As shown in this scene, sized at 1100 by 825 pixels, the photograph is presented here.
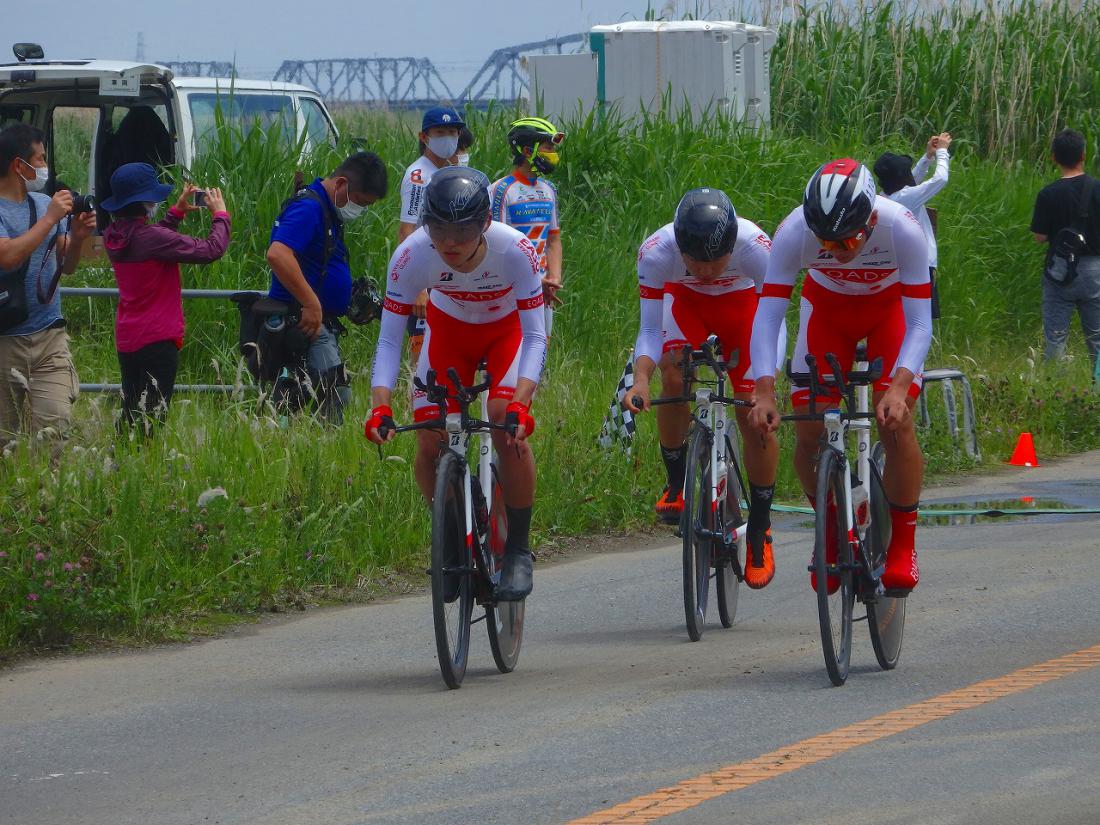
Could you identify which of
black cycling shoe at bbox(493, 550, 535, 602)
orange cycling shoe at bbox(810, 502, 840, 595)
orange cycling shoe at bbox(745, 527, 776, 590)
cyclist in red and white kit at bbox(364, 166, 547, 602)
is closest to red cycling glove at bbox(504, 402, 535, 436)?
cyclist in red and white kit at bbox(364, 166, 547, 602)

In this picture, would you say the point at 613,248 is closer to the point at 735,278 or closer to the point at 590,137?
the point at 590,137

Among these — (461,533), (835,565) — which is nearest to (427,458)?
(461,533)

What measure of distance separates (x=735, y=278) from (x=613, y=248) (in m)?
7.46

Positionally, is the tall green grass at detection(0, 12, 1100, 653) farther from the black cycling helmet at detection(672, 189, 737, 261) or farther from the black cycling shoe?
the black cycling helmet at detection(672, 189, 737, 261)

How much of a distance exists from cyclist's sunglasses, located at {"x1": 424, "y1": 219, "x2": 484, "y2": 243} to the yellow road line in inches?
94.5

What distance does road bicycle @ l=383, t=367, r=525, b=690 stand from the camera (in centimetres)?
701

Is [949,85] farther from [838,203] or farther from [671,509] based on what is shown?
[838,203]

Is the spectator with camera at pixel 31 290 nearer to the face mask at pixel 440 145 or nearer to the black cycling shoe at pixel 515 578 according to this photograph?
the face mask at pixel 440 145

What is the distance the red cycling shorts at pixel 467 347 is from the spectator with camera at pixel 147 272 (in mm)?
2763

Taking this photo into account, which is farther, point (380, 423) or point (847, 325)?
point (847, 325)

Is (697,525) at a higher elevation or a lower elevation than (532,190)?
lower

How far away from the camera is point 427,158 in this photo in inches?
484

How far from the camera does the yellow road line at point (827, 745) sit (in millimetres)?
5414

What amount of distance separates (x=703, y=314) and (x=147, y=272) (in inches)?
131
